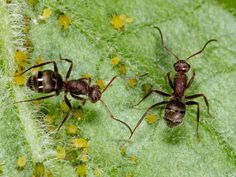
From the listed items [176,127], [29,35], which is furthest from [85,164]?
[29,35]

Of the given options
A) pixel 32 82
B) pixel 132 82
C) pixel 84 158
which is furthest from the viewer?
pixel 132 82

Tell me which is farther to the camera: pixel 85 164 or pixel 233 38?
pixel 233 38

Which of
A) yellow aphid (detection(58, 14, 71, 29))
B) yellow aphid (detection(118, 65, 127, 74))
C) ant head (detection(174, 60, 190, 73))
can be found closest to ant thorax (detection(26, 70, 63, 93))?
yellow aphid (detection(58, 14, 71, 29))

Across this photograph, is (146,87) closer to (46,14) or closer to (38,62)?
(38,62)

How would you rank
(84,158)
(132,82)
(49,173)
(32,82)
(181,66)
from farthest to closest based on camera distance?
(181,66) < (132,82) < (84,158) < (49,173) < (32,82)

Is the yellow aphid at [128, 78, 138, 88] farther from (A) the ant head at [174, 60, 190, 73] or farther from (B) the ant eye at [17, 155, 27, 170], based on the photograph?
(B) the ant eye at [17, 155, 27, 170]

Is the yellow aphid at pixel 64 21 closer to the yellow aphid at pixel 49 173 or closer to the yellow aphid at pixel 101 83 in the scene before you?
the yellow aphid at pixel 101 83

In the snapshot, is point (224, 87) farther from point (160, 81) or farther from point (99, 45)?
point (99, 45)

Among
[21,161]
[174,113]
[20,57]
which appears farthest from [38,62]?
[174,113]
